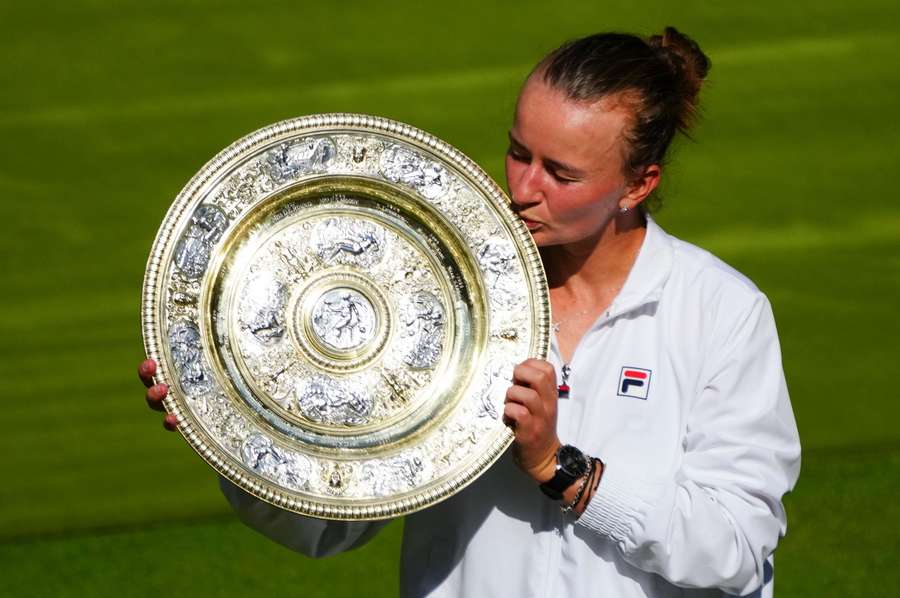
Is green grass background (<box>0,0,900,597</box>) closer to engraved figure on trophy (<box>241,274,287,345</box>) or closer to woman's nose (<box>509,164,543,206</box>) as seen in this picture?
engraved figure on trophy (<box>241,274,287,345</box>)

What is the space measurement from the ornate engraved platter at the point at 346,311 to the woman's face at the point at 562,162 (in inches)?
2.0

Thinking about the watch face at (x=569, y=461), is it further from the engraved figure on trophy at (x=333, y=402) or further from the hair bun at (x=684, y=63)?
the hair bun at (x=684, y=63)

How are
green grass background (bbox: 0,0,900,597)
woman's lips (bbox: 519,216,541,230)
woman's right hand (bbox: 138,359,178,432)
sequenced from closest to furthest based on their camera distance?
woman's right hand (bbox: 138,359,178,432) → woman's lips (bbox: 519,216,541,230) → green grass background (bbox: 0,0,900,597)

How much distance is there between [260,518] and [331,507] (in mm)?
180

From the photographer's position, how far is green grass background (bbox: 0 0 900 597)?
3.71m

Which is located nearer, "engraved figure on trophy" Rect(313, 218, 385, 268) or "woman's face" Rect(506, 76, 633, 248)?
"woman's face" Rect(506, 76, 633, 248)

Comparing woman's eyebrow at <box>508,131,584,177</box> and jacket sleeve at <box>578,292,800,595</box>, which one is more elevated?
woman's eyebrow at <box>508,131,584,177</box>

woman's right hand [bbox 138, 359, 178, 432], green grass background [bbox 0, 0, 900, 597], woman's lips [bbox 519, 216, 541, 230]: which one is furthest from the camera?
green grass background [bbox 0, 0, 900, 597]

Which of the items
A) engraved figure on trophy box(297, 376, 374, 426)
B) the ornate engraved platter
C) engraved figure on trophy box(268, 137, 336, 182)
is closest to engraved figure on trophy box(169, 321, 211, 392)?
the ornate engraved platter

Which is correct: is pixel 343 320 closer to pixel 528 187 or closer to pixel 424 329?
pixel 424 329

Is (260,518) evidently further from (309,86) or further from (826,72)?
(826,72)

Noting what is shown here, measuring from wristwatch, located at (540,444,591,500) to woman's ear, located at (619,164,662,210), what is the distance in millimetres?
369

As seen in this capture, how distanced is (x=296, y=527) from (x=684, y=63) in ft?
2.79

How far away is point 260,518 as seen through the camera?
1.95 m
